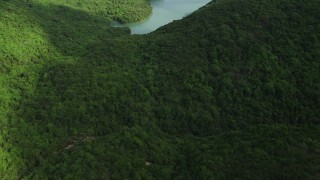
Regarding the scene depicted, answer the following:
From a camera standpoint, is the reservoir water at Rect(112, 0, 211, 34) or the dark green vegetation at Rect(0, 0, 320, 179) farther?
the reservoir water at Rect(112, 0, 211, 34)

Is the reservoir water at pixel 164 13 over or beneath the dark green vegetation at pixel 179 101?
over

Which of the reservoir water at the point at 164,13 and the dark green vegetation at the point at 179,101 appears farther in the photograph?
the reservoir water at the point at 164,13

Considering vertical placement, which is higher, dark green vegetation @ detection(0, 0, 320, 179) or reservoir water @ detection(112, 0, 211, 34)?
reservoir water @ detection(112, 0, 211, 34)

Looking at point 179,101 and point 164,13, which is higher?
point 164,13

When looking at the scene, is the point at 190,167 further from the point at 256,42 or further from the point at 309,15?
the point at 309,15

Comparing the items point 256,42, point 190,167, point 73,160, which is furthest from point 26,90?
point 256,42

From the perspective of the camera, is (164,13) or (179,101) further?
(164,13)
